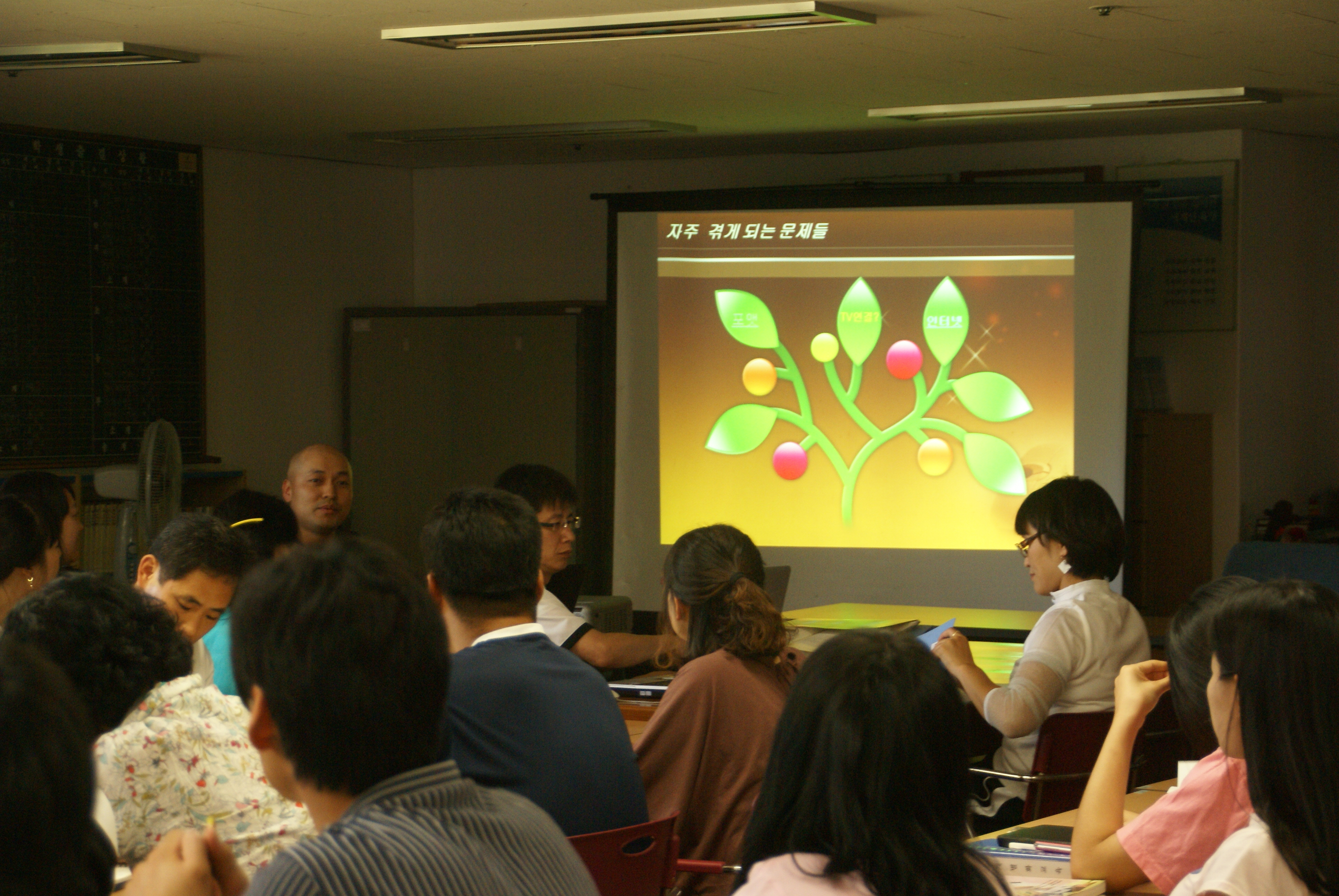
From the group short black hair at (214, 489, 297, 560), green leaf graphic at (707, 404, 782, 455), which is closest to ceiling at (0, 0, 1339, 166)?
green leaf graphic at (707, 404, 782, 455)

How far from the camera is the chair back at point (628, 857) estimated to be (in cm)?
197

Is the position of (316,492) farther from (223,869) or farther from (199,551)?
(223,869)

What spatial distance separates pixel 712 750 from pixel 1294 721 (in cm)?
114

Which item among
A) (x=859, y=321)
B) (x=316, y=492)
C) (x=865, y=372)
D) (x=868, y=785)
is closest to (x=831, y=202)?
(x=859, y=321)

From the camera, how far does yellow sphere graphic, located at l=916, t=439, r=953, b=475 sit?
6.13 m

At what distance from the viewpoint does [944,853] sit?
4.20ft

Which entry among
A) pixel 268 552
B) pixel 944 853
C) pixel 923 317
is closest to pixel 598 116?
pixel 923 317

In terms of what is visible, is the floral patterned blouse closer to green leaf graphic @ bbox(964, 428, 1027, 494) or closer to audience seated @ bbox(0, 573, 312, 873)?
audience seated @ bbox(0, 573, 312, 873)

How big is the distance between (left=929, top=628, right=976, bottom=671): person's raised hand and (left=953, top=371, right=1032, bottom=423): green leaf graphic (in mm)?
3003

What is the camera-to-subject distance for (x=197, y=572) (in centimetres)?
260

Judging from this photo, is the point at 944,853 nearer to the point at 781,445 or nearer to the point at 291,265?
the point at 781,445

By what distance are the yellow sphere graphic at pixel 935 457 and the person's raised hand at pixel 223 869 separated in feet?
17.0

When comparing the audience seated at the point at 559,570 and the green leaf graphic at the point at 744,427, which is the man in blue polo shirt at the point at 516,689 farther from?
the green leaf graphic at the point at 744,427

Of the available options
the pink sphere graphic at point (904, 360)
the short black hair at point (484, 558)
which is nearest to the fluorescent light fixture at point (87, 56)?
the short black hair at point (484, 558)
